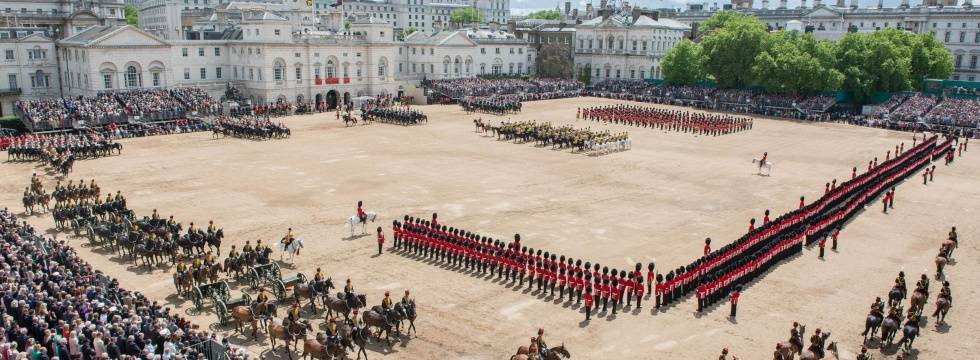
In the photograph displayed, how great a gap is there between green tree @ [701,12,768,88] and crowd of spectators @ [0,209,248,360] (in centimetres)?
7300

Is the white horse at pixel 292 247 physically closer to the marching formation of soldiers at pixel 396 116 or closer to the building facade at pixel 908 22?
the marching formation of soldiers at pixel 396 116

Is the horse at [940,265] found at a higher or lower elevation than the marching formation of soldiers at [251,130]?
lower

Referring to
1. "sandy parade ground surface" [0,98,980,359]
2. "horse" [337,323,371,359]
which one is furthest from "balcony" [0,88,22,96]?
"horse" [337,323,371,359]

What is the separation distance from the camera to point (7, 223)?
2616cm

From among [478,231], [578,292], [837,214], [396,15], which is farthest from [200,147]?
[396,15]

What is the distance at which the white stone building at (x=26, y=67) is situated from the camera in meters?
61.9

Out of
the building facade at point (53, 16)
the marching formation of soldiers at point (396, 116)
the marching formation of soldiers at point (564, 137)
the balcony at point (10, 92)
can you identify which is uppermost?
the building facade at point (53, 16)

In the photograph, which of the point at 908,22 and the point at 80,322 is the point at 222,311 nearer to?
the point at 80,322

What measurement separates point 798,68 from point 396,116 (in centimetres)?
4090

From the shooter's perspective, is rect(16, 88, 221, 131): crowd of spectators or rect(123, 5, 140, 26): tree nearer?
rect(16, 88, 221, 131): crowd of spectators

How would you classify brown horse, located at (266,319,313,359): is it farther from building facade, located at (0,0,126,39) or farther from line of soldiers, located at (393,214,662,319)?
building facade, located at (0,0,126,39)

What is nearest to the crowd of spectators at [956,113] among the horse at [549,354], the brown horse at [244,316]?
the horse at [549,354]

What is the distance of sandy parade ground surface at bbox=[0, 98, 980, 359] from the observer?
21156 millimetres

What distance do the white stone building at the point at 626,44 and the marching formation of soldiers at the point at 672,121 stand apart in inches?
1241
